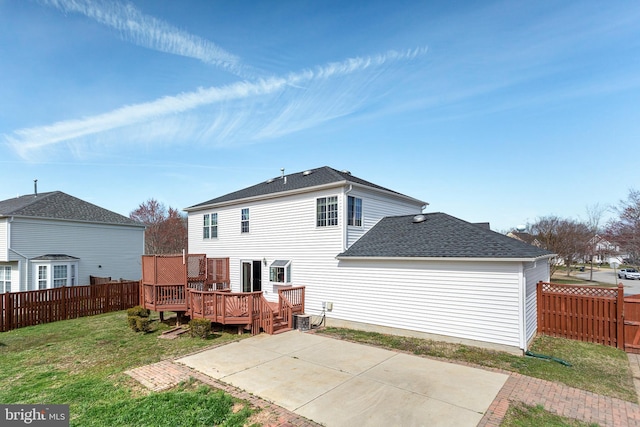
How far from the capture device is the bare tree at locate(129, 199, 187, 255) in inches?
1469

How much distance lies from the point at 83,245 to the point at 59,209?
2.52 meters

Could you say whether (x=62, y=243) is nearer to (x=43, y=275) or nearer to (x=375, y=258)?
(x=43, y=275)

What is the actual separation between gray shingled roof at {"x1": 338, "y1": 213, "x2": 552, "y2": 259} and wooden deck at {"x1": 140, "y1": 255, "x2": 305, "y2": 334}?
113 inches

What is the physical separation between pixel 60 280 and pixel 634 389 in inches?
898

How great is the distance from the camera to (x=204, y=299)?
1037cm

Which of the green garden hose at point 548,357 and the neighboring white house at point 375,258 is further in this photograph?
the neighboring white house at point 375,258

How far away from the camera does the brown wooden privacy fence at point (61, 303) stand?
11.5 m

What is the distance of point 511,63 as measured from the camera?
11.0 m

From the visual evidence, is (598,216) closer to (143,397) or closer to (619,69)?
(619,69)

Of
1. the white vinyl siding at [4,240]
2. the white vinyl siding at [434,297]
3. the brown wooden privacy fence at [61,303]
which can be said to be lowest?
the brown wooden privacy fence at [61,303]

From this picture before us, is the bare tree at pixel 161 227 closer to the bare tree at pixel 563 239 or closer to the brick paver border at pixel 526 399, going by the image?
the brick paver border at pixel 526 399

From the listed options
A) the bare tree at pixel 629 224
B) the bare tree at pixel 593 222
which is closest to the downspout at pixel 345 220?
the bare tree at pixel 629 224

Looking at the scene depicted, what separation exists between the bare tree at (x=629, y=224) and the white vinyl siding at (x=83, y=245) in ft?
115

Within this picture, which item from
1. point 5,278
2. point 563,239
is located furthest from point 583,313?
point 5,278
